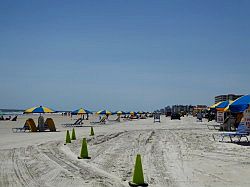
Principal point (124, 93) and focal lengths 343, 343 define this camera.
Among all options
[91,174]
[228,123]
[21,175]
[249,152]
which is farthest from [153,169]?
[228,123]

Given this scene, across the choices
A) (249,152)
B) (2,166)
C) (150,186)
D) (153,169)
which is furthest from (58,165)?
(249,152)

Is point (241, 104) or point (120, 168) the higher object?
point (241, 104)

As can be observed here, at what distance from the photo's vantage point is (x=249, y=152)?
1314 cm

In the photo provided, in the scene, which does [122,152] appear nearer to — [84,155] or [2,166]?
[84,155]

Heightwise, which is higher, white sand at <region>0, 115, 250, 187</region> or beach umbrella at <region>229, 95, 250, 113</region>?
beach umbrella at <region>229, 95, 250, 113</region>

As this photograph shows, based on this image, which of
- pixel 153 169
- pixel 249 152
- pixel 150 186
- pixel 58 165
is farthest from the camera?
pixel 249 152

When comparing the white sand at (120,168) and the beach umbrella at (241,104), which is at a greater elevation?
Answer: the beach umbrella at (241,104)

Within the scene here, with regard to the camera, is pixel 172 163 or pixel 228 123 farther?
pixel 228 123

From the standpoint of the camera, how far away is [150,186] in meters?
7.41

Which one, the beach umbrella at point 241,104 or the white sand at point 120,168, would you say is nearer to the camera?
the white sand at point 120,168

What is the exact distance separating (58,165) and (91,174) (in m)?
1.73

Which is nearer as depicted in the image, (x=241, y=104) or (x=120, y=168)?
(x=120, y=168)

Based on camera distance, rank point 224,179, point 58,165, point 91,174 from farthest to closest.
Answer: point 58,165 < point 91,174 < point 224,179

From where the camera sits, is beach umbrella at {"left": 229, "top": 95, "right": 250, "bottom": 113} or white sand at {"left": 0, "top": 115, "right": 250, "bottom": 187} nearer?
white sand at {"left": 0, "top": 115, "right": 250, "bottom": 187}
